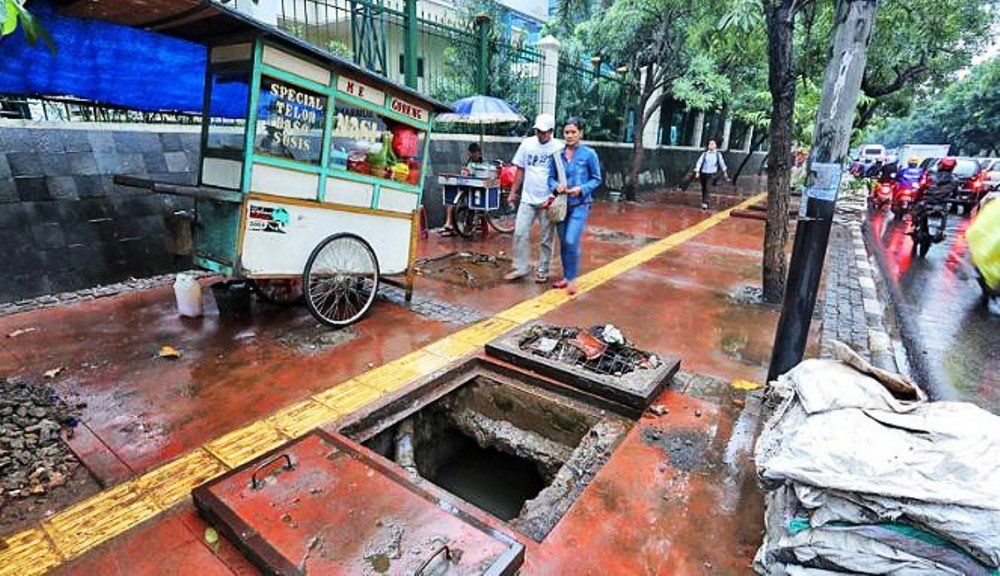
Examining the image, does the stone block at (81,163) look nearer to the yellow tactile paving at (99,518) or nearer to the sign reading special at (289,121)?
the sign reading special at (289,121)

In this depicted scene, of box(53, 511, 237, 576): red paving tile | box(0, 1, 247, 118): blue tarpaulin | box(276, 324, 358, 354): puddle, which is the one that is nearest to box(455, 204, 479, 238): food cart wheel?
box(0, 1, 247, 118): blue tarpaulin

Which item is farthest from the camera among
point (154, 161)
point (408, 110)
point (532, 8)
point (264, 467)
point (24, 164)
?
point (532, 8)

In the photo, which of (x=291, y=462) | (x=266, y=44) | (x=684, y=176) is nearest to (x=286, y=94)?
(x=266, y=44)

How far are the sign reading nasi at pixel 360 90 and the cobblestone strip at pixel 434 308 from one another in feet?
6.41

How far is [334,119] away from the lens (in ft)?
13.7

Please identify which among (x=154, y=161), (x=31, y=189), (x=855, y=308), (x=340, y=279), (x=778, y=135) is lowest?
(x=340, y=279)

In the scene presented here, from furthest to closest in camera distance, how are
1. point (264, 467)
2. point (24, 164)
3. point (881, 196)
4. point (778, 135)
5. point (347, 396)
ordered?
point (881, 196) → point (778, 135) → point (24, 164) → point (347, 396) → point (264, 467)

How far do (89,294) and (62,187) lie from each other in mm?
1082

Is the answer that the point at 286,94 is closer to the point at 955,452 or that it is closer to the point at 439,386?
the point at 439,386

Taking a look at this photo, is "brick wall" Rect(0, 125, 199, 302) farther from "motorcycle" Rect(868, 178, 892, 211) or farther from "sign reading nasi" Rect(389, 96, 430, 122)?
"motorcycle" Rect(868, 178, 892, 211)

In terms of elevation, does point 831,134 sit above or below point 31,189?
above

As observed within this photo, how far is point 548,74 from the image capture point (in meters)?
11.7

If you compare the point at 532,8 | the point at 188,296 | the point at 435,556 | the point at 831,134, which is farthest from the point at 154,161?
the point at 532,8

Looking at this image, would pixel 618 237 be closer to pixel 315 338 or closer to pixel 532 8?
pixel 315 338
